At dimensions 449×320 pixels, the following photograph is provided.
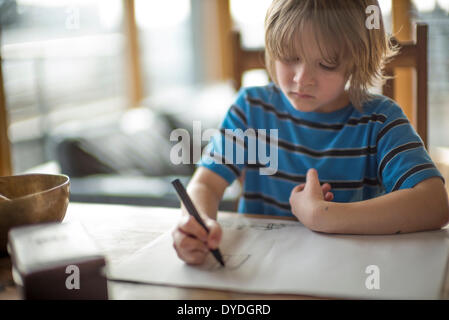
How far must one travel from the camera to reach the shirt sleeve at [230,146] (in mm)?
913

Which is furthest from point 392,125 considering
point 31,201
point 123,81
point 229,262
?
point 123,81

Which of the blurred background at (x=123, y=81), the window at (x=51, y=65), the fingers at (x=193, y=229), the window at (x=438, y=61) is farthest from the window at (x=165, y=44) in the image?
the fingers at (x=193, y=229)

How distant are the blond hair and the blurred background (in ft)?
0.93

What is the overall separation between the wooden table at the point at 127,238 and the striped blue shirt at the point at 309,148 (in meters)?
0.17

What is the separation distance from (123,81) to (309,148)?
10.2 feet

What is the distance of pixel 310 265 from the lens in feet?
1.85

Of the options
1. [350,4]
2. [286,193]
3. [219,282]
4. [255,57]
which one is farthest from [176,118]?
[219,282]

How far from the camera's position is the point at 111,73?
3.69 m

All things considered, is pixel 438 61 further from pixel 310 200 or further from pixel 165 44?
pixel 165 44

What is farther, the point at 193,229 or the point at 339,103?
the point at 339,103

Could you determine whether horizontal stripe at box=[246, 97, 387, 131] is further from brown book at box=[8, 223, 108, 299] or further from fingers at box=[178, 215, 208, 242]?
brown book at box=[8, 223, 108, 299]

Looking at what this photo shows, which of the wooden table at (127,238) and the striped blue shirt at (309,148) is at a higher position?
the striped blue shirt at (309,148)

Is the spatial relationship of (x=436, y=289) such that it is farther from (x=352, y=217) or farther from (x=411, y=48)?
(x=411, y=48)

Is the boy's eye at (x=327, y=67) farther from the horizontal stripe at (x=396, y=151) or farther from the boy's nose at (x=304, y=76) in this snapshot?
the horizontal stripe at (x=396, y=151)
